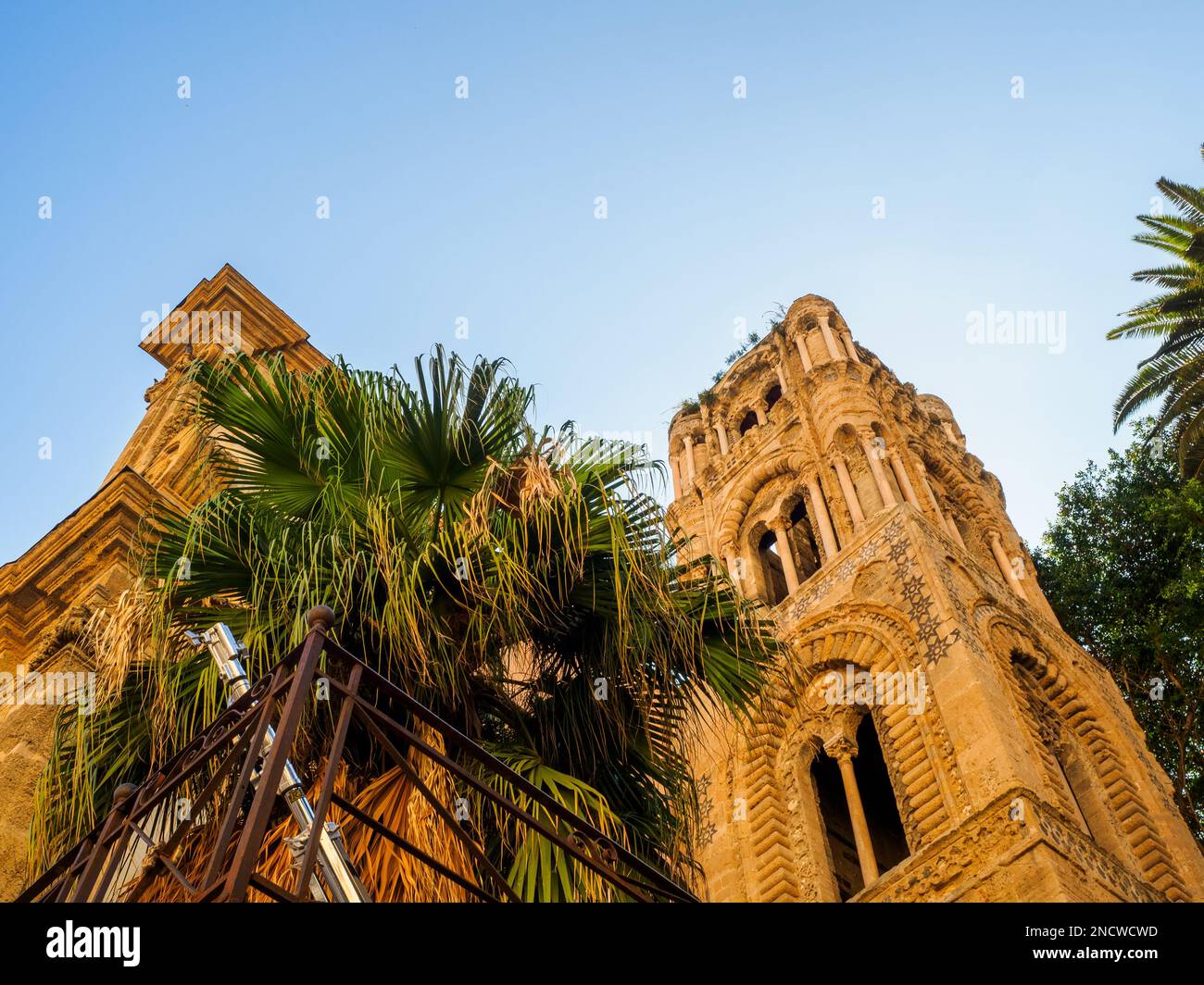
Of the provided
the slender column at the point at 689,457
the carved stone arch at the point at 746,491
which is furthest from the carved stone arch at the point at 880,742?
the slender column at the point at 689,457

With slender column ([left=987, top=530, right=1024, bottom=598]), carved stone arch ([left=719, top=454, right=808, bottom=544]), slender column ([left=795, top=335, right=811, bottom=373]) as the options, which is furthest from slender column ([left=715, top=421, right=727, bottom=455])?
slender column ([left=987, top=530, right=1024, bottom=598])

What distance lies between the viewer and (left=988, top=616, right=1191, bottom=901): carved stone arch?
1647cm

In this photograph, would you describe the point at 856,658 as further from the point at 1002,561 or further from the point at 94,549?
the point at 94,549

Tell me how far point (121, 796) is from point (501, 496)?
108 inches

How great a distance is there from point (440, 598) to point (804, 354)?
24118 mm

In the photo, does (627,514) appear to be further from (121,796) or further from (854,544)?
(854,544)

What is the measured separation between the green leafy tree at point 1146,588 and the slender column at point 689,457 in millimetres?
9297

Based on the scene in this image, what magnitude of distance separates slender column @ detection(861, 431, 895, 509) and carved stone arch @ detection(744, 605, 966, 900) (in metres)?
3.17

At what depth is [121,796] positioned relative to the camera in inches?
165

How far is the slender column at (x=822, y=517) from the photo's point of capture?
2306 centimetres

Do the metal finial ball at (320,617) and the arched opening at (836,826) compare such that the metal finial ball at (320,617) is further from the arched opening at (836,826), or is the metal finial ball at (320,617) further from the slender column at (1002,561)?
the slender column at (1002,561)

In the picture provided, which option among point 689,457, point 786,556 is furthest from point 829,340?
point 786,556

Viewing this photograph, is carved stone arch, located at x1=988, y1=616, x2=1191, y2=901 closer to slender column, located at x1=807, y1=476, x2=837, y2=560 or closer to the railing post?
slender column, located at x1=807, y1=476, x2=837, y2=560
